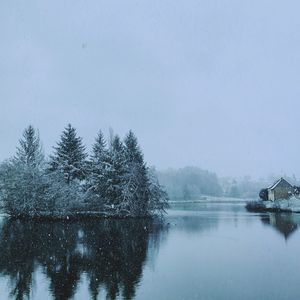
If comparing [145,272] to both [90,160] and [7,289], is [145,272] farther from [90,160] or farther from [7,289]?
[90,160]

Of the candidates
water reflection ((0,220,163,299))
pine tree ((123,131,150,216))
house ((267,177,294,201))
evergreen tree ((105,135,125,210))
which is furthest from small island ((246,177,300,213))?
water reflection ((0,220,163,299))

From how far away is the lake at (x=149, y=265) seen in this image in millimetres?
17547

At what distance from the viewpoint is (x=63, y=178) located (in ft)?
191

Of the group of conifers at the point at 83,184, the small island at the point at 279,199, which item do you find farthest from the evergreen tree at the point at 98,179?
the small island at the point at 279,199

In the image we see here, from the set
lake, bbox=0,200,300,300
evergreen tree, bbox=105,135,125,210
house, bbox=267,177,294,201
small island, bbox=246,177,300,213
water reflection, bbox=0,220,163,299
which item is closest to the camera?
lake, bbox=0,200,300,300

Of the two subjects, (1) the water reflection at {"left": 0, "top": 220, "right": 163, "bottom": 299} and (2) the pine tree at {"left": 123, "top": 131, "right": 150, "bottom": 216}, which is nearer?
(1) the water reflection at {"left": 0, "top": 220, "right": 163, "bottom": 299}

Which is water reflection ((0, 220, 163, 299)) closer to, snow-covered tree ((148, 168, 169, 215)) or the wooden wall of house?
snow-covered tree ((148, 168, 169, 215))

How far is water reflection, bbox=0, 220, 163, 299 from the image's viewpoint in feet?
59.3

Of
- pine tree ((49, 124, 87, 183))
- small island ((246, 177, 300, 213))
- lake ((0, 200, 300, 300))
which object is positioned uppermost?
pine tree ((49, 124, 87, 183))

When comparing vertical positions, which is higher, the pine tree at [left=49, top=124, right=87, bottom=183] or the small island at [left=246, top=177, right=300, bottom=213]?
the pine tree at [left=49, top=124, right=87, bottom=183]

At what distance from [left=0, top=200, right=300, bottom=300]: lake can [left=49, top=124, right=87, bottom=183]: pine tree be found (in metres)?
26.4

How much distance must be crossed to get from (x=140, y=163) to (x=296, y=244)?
34657 millimetres

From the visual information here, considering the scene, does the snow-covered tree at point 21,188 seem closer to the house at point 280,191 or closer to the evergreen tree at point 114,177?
the evergreen tree at point 114,177

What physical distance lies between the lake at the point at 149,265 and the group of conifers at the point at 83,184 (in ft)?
56.2
